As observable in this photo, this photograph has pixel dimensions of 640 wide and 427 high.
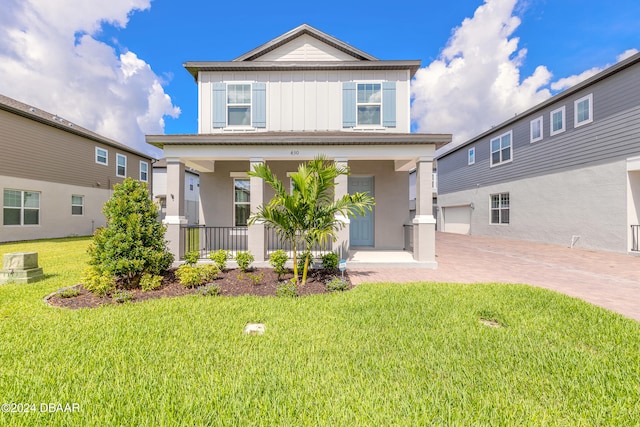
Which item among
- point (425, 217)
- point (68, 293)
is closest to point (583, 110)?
point (425, 217)

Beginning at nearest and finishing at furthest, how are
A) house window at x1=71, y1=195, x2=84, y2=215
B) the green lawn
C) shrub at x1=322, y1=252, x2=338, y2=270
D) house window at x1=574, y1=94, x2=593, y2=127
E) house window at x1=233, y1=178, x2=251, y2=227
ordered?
the green lawn < shrub at x1=322, y1=252, x2=338, y2=270 < house window at x1=233, y1=178, x2=251, y2=227 < house window at x1=574, y1=94, x2=593, y2=127 < house window at x1=71, y1=195, x2=84, y2=215

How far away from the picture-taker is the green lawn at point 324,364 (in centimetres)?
217

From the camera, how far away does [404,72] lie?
9.29 metres

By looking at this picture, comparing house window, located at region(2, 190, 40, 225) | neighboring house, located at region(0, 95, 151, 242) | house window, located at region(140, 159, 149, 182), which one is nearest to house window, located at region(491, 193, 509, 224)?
house window, located at region(140, 159, 149, 182)

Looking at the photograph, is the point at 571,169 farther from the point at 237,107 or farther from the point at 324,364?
the point at 324,364

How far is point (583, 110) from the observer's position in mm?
11172

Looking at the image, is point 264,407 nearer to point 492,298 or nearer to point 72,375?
point 72,375

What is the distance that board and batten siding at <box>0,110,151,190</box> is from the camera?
13078mm

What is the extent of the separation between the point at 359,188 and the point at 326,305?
21.1 feet

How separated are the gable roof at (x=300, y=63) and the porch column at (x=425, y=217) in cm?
401

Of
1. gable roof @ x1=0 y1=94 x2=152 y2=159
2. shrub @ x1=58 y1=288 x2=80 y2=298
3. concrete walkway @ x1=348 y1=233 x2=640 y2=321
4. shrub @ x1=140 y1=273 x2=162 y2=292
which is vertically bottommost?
concrete walkway @ x1=348 y1=233 x2=640 y2=321

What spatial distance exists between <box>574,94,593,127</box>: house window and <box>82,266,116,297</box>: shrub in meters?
17.0

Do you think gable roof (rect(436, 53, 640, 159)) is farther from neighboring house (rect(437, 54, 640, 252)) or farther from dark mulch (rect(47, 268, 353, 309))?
dark mulch (rect(47, 268, 353, 309))

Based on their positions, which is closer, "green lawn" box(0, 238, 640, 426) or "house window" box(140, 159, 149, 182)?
"green lawn" box(0, 238, 640, 426)
